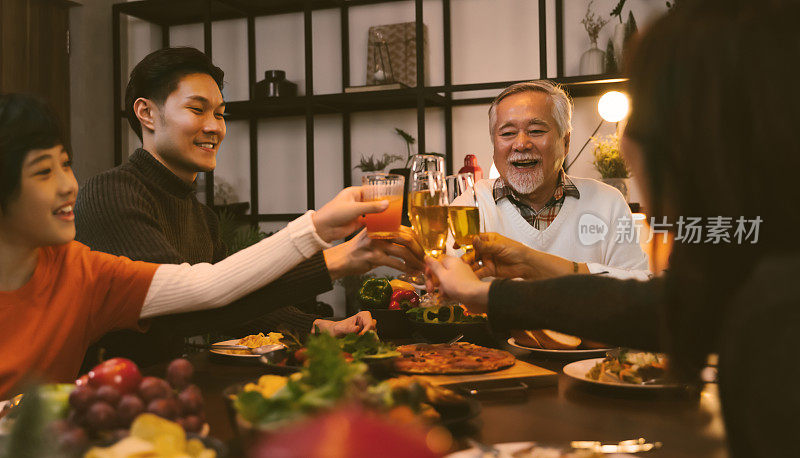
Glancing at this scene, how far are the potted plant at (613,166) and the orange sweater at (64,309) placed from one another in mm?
2768

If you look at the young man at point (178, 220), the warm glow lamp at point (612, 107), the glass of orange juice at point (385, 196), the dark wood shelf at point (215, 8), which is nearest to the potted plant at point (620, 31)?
the warm glow lamp at point (612, 107)

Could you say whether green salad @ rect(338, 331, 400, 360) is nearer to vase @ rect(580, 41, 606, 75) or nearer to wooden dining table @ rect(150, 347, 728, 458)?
wooden dining table @ rect(150, 347, 728, 458)

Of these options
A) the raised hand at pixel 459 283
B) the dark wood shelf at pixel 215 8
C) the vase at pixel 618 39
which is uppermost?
the dark wood shelf at pixel 215 8

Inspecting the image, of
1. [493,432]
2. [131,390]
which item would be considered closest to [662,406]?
[493,432]

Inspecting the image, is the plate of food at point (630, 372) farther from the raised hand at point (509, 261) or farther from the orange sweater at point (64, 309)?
the orange sweater at point (64, 309)

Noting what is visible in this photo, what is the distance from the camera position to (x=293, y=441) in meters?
0.33

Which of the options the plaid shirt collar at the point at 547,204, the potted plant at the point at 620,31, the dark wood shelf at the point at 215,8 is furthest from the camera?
the dark wood shelf at the point at 215,8

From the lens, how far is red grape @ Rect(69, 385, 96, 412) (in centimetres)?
82

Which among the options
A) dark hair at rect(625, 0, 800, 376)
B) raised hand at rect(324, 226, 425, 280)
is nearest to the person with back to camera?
dark hair at rect(625, 0, 800, 376)

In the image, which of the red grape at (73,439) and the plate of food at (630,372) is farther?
the plate of food at (630,372)

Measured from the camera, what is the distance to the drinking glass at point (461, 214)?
1438mm

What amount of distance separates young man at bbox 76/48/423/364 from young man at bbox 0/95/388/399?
3.3 inches

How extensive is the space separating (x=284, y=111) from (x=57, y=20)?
1.69 m

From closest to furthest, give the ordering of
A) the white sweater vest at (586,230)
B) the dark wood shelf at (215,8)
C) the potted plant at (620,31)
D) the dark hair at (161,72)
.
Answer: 1. the dark hair at (161,72)
2. the white sweater vest at (586,230)
3. the potted plant at (620,31)
4. the dark wood shelf at (215,8)
